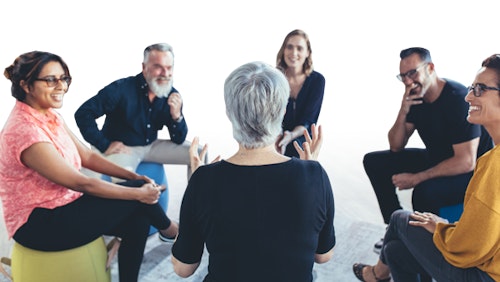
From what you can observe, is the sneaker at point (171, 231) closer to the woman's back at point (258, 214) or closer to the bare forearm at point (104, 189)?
the bare forearm at point (104, 189)

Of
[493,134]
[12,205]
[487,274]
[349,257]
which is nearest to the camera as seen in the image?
[487,274]

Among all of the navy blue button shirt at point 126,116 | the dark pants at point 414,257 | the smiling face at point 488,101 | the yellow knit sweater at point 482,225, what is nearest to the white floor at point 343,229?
the dark pants at point 414,257

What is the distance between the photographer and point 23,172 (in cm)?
175

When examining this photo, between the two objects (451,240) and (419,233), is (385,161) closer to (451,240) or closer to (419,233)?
(419,233)

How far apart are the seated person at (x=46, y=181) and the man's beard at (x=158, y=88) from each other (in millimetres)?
797

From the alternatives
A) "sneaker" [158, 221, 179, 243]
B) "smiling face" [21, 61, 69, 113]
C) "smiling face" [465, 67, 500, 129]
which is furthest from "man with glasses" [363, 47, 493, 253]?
"smiling face" [21, 61, 69, 113]

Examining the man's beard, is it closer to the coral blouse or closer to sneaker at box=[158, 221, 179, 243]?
sneaker at box=[158, 221, 179, 243]

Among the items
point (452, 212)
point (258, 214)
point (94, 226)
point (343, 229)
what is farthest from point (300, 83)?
point (258, 214)

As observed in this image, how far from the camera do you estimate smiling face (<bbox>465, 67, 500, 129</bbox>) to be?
1.47 meters

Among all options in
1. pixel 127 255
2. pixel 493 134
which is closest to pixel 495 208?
pixel 493 134

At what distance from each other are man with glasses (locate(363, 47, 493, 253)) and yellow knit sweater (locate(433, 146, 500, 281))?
82 cm

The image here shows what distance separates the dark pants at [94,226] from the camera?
1.77m

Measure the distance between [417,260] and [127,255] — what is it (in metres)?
1.18

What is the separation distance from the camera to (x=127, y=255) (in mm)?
1964
